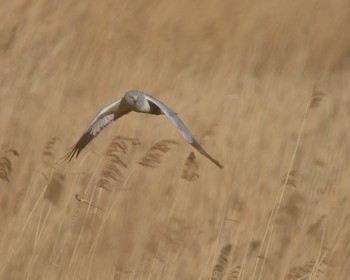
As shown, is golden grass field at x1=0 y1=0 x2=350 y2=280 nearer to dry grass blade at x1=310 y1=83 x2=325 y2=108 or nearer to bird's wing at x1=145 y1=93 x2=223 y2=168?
dry grass blade at x1=310 y1=83 x2=325 y2=108

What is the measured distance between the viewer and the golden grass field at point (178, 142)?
5516mm

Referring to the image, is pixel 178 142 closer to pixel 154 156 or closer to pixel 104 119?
pixel 104 119

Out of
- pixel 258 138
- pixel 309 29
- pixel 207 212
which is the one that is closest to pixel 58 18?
pixel 309 29

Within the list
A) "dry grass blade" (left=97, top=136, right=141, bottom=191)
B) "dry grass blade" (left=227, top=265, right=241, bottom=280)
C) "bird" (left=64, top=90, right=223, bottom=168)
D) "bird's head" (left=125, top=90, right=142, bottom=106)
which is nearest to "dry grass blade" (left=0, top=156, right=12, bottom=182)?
"bird" (left=64, top=90, right=223, bottom=168)

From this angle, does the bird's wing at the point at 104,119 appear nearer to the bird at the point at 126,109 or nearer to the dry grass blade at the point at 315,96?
the bird at the point at 126,109

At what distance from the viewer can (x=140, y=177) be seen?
6898 millimetres

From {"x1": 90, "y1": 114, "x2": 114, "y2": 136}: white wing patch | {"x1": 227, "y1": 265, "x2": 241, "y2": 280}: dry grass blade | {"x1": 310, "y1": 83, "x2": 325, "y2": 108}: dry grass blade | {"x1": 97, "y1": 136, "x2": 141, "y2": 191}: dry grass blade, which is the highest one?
{"x1": 310, "y1": 83, "x2": 325, "y2": 108}: dry grass blade

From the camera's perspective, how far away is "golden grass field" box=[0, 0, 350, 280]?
5516 millimetres

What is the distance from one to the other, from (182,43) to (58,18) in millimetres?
977

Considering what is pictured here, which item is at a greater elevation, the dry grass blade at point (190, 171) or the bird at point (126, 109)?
the bird at point (126, 109)

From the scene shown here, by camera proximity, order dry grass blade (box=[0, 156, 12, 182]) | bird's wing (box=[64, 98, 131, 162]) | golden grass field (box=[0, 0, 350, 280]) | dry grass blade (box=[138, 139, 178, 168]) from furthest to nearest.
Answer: golden grass field (box=[0, 0, 350, 280]) < bird's wing (box=[64, 98, 131, 162]) < dry grass blade (box=[0, 156, 12, 182]) < dry grass blade (box=[138, 139, 178, 168])

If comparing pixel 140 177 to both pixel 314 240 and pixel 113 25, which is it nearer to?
pixel 314 240

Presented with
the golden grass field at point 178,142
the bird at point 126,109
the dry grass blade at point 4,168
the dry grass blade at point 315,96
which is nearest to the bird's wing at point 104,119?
the bird at point 126,109

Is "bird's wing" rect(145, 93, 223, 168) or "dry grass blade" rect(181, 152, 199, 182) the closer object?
"bird's wing" rect(145, 93, 223, 168)
